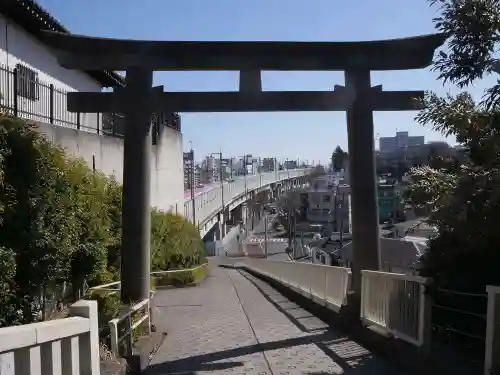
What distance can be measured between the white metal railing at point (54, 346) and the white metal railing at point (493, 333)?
346 cm

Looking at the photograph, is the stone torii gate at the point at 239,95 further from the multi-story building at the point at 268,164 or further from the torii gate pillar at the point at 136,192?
the multi-story building at the point at 268,164

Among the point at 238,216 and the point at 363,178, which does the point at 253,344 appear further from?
the point at 238,216

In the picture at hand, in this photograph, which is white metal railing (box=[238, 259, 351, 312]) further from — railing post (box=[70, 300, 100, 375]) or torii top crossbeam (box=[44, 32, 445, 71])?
railing post (box=[70, 300, 100, 375])

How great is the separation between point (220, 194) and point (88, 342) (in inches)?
2151

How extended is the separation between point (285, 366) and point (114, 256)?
675 cm

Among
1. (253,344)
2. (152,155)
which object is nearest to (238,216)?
(152,155)

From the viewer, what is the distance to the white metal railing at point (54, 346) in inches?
126

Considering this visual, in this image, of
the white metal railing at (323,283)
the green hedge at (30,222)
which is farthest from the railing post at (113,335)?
the white metal railing at (323,283)

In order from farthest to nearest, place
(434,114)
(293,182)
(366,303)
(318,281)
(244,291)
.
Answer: (293,182), (244,291), (318,281), (366,303), (434,114)

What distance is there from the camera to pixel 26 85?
13117 mm

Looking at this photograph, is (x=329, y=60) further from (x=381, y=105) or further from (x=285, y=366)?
(x=285, y=366)

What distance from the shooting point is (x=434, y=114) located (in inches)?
235

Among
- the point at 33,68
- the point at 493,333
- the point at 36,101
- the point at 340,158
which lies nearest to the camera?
the point at 493,333

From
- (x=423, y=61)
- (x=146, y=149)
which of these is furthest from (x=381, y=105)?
(x=146, y=149)
